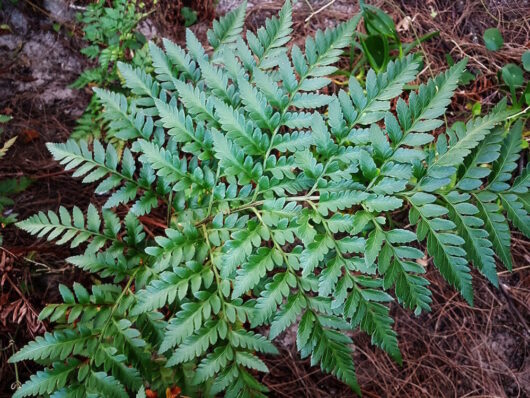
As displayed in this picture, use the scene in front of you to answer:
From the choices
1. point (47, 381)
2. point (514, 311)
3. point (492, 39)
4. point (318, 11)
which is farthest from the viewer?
point (318, 11)

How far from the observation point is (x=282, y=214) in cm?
176

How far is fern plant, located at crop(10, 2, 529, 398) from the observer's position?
167 centimetres

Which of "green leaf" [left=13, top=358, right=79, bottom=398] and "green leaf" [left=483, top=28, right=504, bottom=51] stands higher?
"green leaf" [left=13, top=358, right=79, bottom=398]

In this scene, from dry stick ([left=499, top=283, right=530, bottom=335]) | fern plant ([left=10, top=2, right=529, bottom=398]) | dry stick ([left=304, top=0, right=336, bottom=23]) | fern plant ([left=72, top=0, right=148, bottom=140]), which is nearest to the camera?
fern plant ([left=10, top=2, right=529, bottom=398])

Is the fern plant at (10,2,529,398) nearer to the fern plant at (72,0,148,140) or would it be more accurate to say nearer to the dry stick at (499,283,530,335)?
the fern plant at (72,0,148,140)

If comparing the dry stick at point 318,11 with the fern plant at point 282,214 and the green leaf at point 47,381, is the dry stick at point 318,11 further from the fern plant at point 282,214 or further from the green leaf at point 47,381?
the green leaf at point 47,381

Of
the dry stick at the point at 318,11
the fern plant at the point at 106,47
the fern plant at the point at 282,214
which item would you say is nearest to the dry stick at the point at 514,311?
the fern plant at the point at 282,214

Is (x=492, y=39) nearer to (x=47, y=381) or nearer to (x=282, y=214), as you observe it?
(x=282, y=214)

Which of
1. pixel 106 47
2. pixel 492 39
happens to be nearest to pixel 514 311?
pixel 492 39

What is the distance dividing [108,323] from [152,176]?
694 millimetres

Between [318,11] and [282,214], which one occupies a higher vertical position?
[318,11]

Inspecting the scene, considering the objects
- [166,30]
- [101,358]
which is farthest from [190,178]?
[166,30]

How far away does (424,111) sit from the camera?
1.73 meters

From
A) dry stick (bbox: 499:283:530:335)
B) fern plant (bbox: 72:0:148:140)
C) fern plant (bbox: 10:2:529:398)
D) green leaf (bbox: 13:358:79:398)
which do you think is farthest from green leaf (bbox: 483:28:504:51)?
green leaf (bbox: 13:358:79:398)
